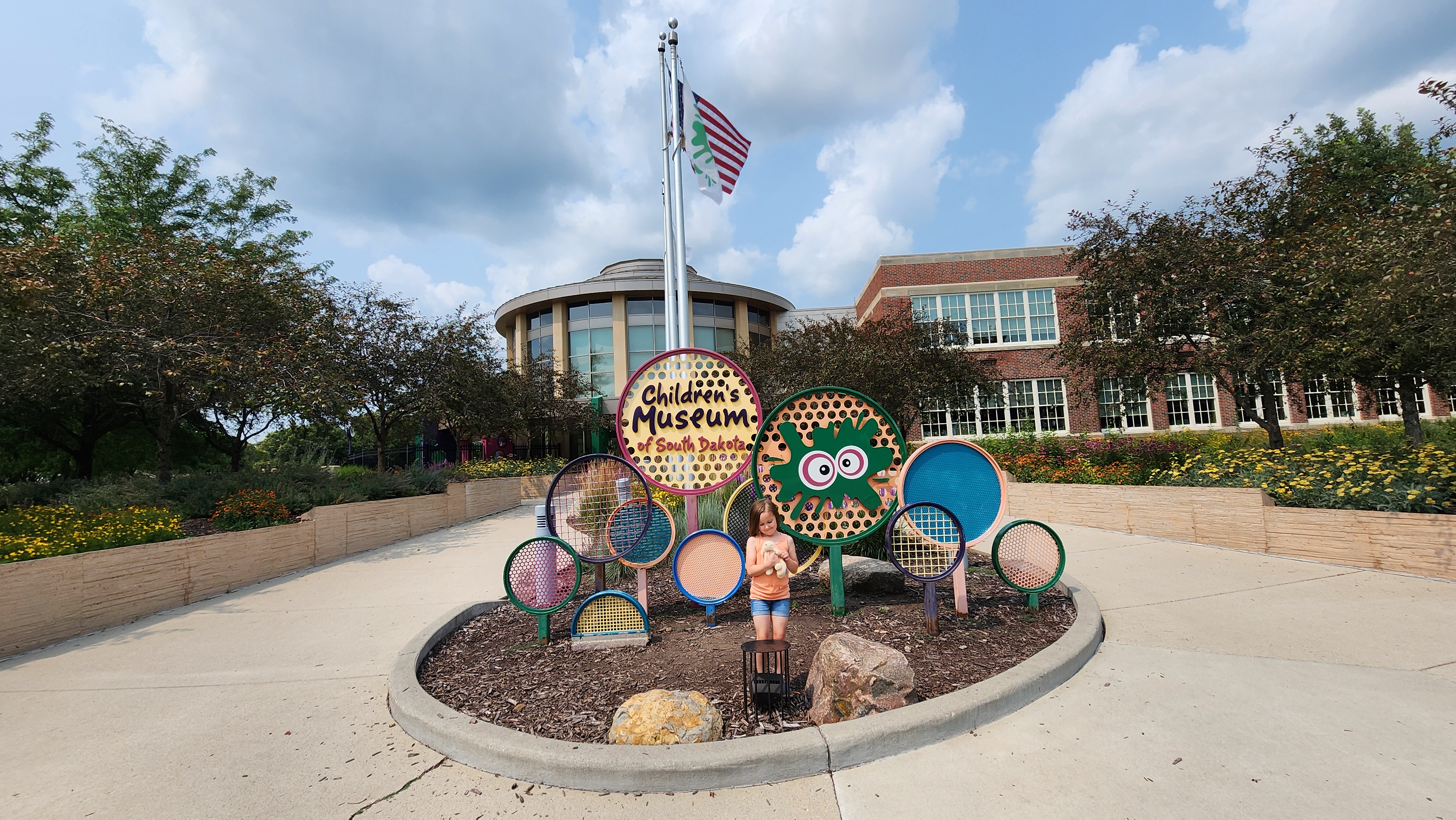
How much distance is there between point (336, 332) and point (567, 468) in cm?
1236

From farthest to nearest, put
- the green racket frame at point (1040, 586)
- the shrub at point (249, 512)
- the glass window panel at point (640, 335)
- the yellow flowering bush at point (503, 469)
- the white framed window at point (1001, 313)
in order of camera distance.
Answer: the glass window panel at point (640, 335) < the white framed window at point (1001, 313) < the yellow flowering bush at point (503, 469) < the shrub at point (249, 512) < the green racket frame at point (1040, 586)

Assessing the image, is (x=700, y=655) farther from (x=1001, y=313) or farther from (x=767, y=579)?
(x=1001, y=313)

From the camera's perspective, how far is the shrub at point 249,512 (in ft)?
28.9

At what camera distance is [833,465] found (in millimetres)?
5680

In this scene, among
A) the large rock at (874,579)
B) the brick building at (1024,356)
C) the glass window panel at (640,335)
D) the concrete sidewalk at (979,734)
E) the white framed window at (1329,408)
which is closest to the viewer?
the concrete sidewalk at (979,734)

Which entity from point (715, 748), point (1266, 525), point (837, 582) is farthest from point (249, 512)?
point (1266, 525)

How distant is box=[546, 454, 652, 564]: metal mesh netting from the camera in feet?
18.2

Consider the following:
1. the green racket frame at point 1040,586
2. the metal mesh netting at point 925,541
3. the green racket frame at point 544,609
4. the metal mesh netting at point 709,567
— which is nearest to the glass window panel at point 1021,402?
the green racket frame at point 1040,586

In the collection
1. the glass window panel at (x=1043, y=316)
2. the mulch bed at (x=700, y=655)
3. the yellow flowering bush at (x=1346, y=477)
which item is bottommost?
the mulch bed at (x=700, y=655)

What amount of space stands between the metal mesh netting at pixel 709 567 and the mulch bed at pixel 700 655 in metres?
0.30

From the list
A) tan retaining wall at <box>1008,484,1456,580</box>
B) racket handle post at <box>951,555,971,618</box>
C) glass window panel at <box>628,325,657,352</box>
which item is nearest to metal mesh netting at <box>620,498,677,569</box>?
racket handle post at <box>951,555,971,618</box>

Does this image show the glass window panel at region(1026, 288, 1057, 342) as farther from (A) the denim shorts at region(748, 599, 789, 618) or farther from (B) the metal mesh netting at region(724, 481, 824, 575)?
(A) the denim shorts at region(748, 599, 789, 618)

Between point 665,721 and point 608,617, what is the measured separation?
1871 mm

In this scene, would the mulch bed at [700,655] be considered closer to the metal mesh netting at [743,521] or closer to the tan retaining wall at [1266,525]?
the metal mesh netting at [743,521]
